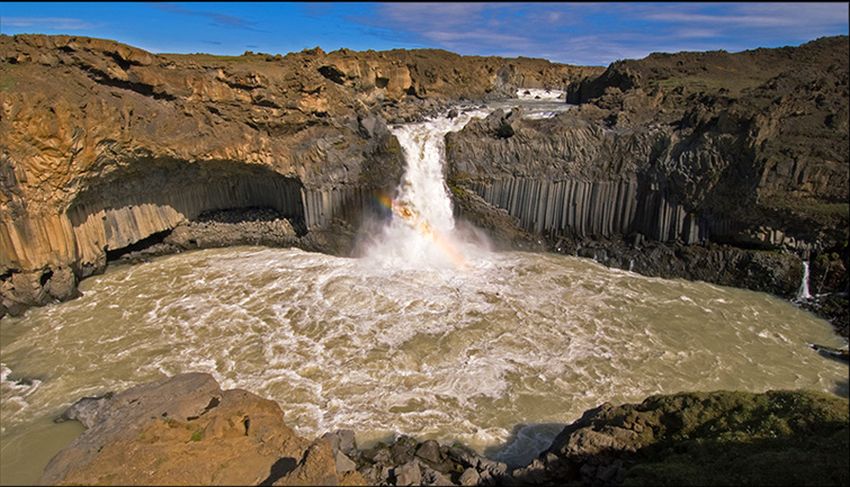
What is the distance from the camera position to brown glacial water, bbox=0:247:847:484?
11094 millimetres

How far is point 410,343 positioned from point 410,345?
11 cm

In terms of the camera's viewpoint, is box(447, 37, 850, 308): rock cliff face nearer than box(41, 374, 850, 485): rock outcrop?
No

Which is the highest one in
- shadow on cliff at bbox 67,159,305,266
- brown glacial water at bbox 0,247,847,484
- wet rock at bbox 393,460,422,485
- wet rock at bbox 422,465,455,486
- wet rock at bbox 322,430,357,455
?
shadow on cliff at bbox 67,159,305,266

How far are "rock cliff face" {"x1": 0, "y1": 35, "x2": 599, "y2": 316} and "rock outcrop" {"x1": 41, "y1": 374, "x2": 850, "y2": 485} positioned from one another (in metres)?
10.6

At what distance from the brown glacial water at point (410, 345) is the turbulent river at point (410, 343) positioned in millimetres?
57

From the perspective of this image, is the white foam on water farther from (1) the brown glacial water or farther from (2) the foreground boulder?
(2) the foreground boulder

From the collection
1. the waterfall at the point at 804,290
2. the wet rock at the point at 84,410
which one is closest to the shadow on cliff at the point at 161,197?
the wet rock at the point at 84,410

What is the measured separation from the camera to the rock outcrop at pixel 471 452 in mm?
6266

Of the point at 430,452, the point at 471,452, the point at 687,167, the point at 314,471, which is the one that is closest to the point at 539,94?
the point at 687,167

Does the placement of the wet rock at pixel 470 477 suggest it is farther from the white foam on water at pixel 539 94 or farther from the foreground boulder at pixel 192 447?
the white foam on water at pixel 539 94

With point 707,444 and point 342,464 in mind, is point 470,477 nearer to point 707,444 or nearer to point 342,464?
point 342,464

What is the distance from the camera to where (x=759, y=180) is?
17.1 meters

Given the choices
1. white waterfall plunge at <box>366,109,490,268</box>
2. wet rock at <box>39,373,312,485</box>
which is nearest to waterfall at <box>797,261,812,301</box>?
white waterfall plunge at <box>366,109,490,268</box>

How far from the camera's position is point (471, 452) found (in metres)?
9.38
